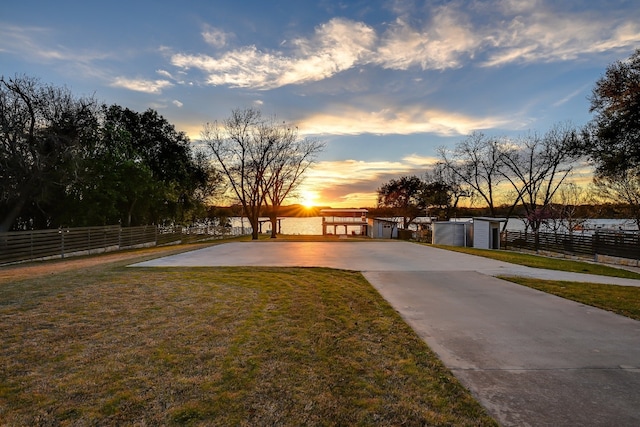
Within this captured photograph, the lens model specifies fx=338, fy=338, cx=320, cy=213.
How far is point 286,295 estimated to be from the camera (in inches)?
226

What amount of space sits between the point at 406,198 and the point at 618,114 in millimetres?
31401

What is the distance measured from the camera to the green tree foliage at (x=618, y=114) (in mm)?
14062

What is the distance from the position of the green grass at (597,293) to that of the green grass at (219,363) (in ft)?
11.1

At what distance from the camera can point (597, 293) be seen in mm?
6172

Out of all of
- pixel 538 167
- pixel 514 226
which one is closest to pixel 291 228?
pixel 514 226

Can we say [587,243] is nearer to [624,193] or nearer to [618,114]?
[618,114]

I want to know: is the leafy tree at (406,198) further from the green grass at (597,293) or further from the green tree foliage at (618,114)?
the green grass at (597,293)

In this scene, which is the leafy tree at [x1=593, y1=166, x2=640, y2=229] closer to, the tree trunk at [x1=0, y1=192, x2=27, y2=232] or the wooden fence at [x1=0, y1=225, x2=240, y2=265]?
the wooden fence at [x1=0, y1=225, x2=240, y2=265]

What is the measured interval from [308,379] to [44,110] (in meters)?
20.9

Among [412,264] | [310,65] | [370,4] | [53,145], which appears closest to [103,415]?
[412,264]

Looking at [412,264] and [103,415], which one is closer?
[103,415]

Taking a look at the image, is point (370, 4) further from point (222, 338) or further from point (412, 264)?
point (222, 338)

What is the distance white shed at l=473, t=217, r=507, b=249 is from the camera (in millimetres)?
22750

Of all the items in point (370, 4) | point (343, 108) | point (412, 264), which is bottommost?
point (412, 264)
